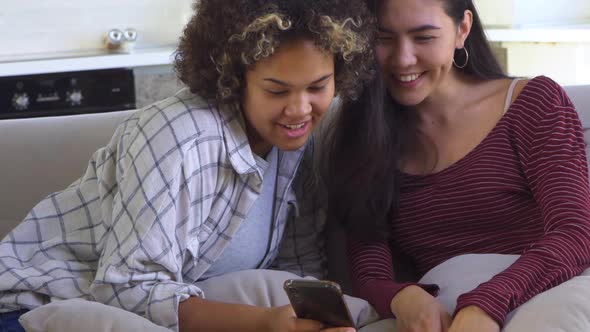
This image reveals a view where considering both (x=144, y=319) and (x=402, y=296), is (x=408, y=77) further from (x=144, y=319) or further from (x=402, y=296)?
(x=144, y=319)

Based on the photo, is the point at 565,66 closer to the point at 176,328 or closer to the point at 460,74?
the point at 460,74

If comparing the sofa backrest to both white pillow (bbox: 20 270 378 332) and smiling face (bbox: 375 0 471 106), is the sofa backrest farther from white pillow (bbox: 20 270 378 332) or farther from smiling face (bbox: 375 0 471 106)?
smiling face (bbox: 375 0 471 106)

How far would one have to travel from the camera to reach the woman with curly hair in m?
1.55

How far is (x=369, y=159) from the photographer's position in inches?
72.1

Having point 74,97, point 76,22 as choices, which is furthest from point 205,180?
point 76,22

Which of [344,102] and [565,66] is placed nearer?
[344,102]

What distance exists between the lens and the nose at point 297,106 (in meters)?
1.59

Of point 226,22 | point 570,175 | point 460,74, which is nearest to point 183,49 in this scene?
point 226,22

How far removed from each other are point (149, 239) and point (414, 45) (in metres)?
0.63

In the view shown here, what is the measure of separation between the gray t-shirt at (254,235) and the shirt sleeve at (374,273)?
174 mm

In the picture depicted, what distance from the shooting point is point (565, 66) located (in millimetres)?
3762

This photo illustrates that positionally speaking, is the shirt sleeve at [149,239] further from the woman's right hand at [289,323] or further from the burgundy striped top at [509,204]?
the burgundy striped top at [509,204]

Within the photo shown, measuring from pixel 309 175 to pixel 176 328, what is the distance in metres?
0.49

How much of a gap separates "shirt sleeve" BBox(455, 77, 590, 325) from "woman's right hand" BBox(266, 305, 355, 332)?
0.24 m
